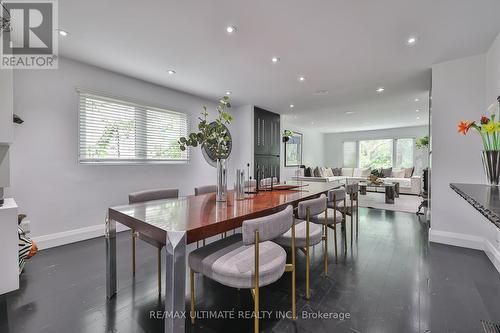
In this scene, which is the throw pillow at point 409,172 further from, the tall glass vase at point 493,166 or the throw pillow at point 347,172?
the tall glass vase at point 493,166

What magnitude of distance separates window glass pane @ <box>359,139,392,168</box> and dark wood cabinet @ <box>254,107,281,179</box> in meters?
5.16

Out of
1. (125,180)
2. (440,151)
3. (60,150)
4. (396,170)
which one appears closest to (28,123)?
(60,150)

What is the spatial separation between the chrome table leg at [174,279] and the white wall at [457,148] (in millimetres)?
3493

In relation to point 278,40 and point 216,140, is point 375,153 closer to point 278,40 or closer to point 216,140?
point 278,40

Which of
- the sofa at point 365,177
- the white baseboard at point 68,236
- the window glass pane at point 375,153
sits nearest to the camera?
the white baseboard at point 68,236

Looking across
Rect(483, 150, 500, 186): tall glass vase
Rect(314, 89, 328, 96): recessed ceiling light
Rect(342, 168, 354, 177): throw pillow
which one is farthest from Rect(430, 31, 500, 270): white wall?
Rect(342, 168, 354, 177): throw pillow

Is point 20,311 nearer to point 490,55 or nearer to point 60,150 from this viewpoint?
point 60,150

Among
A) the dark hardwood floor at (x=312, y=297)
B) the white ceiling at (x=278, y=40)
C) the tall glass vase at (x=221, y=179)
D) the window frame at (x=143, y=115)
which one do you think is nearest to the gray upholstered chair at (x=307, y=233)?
the dark hardwood floor at (x=312, y=297)

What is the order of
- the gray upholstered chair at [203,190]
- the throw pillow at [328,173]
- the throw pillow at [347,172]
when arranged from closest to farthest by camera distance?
the gray upholstered chair at [203,190], the throw pillow at [328,173], the throw pillow at [347,172]

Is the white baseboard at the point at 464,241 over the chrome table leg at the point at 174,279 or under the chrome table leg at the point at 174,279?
under

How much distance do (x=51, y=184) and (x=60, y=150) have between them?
45cm

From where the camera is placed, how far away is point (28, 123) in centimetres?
262

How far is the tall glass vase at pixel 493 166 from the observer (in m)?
1.68

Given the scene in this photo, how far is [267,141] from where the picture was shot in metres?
5.82
